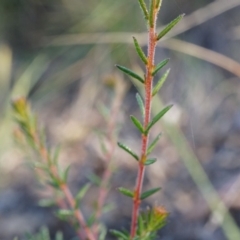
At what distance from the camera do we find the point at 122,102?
1.67 m

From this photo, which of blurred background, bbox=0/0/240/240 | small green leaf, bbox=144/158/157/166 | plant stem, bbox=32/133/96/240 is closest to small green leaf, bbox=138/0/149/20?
small green leaf, bbox=144/158/157/166

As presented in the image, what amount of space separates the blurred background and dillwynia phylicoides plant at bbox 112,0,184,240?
314 mm

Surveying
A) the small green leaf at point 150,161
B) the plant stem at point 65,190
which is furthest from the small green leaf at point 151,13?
the plant stem at point 65,190

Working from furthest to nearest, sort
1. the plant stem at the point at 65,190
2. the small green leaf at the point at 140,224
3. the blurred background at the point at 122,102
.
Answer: the blurred background at the point at 122,102 < the plant stem at the point at 65,190 < the small green leaf at the point at 140,224

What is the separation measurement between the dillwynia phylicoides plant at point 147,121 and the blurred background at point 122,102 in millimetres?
314

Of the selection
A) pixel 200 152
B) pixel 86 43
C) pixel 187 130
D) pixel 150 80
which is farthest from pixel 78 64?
pixel 150 80

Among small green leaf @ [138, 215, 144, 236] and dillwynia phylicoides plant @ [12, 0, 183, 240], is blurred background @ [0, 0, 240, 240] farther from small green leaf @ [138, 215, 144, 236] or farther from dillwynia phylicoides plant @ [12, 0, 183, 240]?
small green leaf @ [138, 215, 144, 236]

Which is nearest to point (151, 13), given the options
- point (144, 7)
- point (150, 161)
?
point (144, 7)

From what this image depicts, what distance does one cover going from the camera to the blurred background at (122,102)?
1.08 m

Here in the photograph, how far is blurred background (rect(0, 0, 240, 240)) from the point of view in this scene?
1.08m

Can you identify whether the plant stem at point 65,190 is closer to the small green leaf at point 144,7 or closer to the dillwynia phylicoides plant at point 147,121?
the dillwynia phylicoides plant at point 147,121

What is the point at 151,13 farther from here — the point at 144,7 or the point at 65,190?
the point at 65,190

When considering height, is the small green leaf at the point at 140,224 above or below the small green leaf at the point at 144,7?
below

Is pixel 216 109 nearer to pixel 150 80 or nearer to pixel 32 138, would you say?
pixel 32 138
